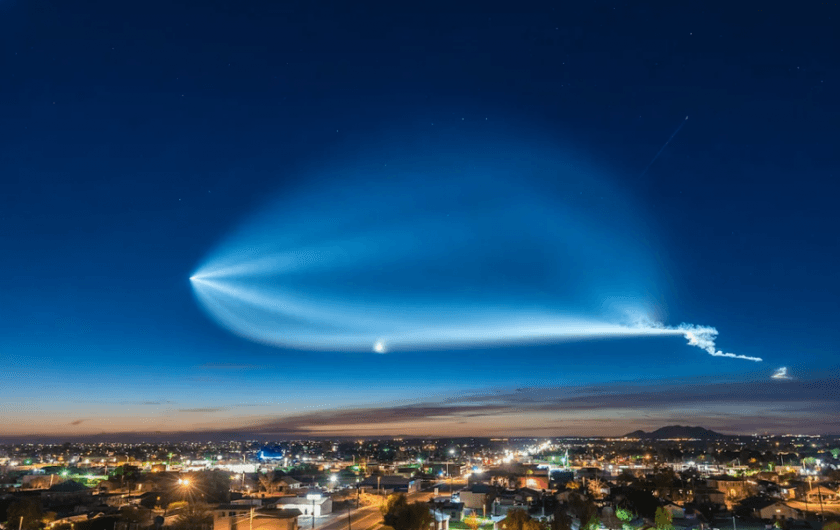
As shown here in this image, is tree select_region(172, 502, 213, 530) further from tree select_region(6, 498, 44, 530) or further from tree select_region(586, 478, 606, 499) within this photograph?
tree select_region(586, 478, 606, 499)

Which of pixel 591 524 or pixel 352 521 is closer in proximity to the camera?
pixel 591 524

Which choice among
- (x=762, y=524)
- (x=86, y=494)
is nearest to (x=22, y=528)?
(x=86, y=494)

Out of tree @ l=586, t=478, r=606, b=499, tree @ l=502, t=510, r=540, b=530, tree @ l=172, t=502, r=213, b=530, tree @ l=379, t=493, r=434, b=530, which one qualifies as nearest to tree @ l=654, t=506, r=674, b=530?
tree @ l=502, t=510, r=540, b=530

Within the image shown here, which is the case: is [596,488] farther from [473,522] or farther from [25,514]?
[25,514]

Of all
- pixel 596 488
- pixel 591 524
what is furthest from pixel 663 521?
pixel 596 488

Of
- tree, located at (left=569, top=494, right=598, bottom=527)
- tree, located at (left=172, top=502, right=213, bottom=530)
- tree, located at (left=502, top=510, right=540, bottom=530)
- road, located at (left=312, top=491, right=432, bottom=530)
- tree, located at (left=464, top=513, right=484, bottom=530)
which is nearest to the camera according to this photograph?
tree, located at (left=502, top=510, right=540, bottom=530)
